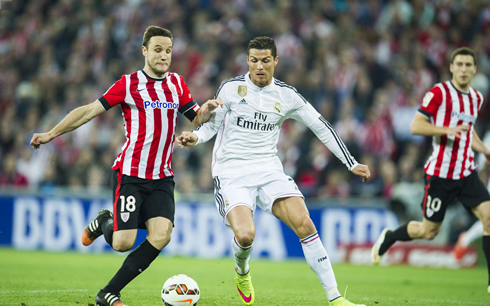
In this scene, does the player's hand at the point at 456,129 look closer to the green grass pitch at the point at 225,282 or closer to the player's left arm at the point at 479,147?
the player's left arm at the point at 479,147

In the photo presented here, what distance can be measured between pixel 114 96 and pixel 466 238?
7350 millimetres

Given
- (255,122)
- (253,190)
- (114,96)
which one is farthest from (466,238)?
(114,96)

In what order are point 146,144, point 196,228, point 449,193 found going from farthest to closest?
point 196,228 < point 449,193 < point 146,144

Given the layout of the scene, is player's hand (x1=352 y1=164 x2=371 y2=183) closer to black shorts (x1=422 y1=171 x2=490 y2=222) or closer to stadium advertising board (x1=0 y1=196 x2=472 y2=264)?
black shorts (x1=422 y1=171 x2=490 y2=222)

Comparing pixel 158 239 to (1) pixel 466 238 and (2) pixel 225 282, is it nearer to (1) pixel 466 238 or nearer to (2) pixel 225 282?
(2) pixel 225 282

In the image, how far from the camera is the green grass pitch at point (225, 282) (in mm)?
6422

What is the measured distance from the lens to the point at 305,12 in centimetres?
1608

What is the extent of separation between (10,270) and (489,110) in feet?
32.8

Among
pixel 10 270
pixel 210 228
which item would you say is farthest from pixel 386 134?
pixel 10 270

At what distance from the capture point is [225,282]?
842cm

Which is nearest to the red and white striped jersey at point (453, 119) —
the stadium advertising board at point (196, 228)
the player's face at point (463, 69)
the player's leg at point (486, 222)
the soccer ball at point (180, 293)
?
the player's face at point (463, 69)

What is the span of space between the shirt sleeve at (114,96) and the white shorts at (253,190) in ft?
4.19

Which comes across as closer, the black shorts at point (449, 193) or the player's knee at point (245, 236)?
the player's knee at point (245, 236)

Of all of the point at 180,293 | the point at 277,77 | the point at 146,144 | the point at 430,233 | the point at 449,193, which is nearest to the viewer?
the point at 180,293
